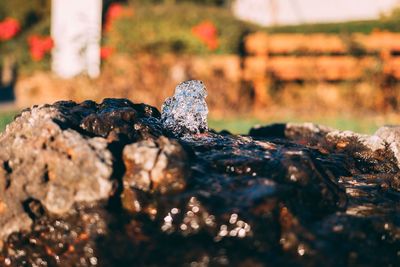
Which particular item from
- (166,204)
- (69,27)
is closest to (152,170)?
(166,204)

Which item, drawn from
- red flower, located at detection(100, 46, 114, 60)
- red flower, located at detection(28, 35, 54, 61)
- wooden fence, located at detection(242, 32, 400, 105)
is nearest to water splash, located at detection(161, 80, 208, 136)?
red flower, located at detection(100, 46, 114, 60)

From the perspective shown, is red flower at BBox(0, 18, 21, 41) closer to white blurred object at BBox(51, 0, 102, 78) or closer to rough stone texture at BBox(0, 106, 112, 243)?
white blurred object at BBox(51, 0, 102, 78)

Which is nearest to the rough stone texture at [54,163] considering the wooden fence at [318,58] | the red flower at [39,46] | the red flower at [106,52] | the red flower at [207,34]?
the red flower at [207,34]

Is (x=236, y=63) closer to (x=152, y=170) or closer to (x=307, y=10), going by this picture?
(x=307, y=10)

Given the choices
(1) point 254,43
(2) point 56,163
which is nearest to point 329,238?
(2) point 56,163

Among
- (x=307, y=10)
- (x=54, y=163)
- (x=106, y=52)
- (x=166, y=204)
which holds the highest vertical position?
(x=307, y=10)

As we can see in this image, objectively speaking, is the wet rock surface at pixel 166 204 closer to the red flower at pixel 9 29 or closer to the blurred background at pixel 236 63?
the blurred background at pixel 236 63

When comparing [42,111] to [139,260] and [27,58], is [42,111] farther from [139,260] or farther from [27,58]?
[27,58]
